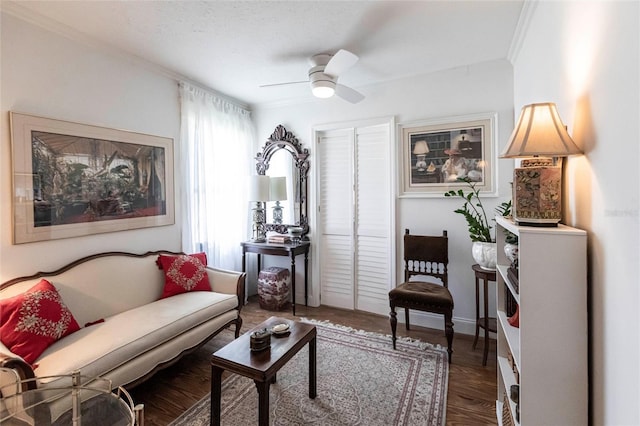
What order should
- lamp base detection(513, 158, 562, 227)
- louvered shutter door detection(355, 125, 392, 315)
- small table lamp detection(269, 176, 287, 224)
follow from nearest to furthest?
1. lamp base detection(513, 158, 562, 227)
2. louvered shutter door detection(355, 125, 392, 315)
3. small table lamp detection(269, 176, 287, 224)

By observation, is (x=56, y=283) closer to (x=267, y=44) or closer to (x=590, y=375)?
(x=267, y=44)

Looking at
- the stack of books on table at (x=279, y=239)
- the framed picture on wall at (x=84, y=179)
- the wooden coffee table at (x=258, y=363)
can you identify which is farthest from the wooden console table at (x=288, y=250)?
the wooden coffee table at (x=258, y=363)

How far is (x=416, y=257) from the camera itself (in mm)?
3107

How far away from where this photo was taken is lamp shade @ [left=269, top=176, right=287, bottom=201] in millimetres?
3818

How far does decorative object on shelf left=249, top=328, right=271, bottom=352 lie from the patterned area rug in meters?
0.50

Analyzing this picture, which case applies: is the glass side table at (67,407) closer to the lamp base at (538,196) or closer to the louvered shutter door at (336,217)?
the lamp base at (538,196)

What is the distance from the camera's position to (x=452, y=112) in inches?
122

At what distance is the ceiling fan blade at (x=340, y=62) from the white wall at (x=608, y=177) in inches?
49.2

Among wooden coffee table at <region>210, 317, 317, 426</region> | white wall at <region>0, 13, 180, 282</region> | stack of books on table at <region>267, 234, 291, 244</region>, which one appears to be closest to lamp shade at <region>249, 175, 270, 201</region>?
stack of books on table at <region>267, 234, 291, 244</region>

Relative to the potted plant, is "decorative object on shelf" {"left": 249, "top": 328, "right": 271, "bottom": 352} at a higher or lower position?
lower

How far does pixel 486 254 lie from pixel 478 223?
0.32m

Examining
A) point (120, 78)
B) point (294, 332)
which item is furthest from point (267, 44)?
point (294, 332)

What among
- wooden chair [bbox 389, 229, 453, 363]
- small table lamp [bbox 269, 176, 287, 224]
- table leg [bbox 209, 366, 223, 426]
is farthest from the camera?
small table lamp [bbox 269, 176, 287, 224]

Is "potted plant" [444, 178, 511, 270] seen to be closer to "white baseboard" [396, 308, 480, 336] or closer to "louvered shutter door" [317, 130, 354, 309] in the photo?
"white baseboard" [396, 308, 480, 336]
